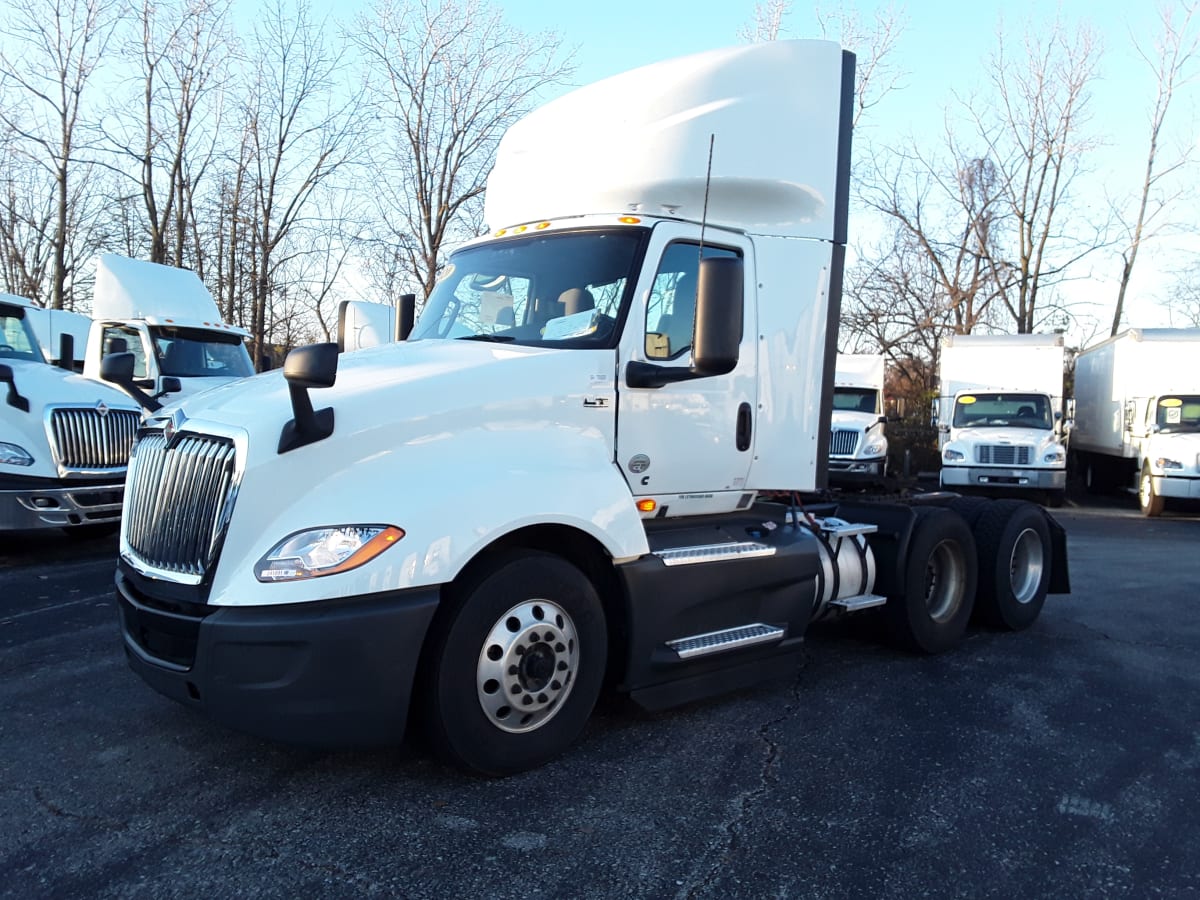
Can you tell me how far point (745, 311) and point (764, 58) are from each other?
1427mm

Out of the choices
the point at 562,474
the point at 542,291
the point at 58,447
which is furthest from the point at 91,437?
the point at 562,474

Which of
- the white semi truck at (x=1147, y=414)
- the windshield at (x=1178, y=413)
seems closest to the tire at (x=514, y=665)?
the white semi truck at (x=1147, y=414)

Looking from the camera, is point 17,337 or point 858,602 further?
point 17,337

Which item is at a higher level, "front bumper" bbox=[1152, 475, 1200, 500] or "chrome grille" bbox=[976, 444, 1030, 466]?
"chrome grille" bbox=[976, 444, 1030, 466]

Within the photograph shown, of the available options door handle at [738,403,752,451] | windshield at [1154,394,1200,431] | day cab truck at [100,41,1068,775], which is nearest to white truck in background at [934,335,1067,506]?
windshield at [1154,394,1200,431]

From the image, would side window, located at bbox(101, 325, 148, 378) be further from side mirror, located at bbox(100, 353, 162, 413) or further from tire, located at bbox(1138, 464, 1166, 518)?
tire, located at bbox(1138, 464, 1166, 518)

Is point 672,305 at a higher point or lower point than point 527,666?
higher

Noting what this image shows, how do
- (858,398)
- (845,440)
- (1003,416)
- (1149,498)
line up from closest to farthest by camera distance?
(1149,498) → (845,440) → (1003,416) → (858,398)

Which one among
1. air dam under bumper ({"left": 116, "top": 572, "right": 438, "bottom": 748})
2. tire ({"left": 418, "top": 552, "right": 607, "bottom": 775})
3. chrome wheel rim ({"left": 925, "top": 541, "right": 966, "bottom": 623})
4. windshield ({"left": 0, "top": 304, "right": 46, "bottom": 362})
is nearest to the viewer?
air dam under bumper ({"left": 116, "top": 572, "right": 438, "bottom": 748})

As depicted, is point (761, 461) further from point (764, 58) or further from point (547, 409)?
point (764, 58)

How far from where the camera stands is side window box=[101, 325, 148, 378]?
1168 cm

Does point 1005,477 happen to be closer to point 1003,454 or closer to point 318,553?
point 1003,454

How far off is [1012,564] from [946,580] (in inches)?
29.0

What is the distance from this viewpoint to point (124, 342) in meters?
11.7
